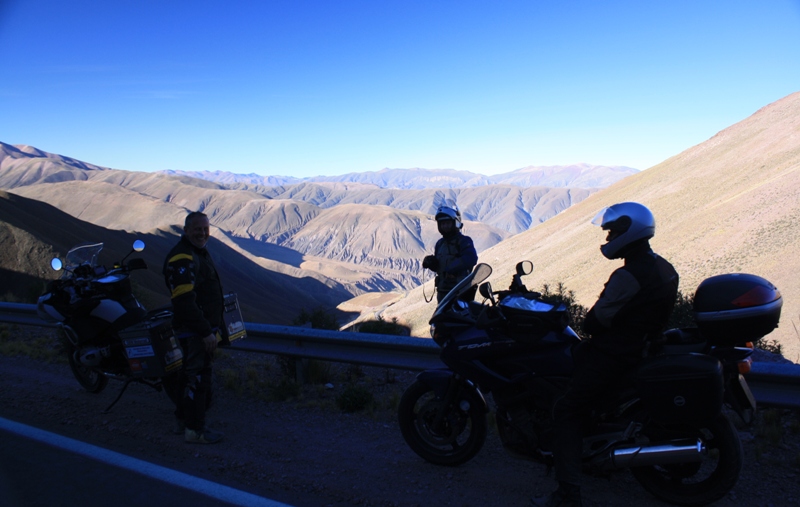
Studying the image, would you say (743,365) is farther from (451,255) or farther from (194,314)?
(194,314)

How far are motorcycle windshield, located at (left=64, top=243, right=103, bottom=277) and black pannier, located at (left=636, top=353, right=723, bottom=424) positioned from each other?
5.74m

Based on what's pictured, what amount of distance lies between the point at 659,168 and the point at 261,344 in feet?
227

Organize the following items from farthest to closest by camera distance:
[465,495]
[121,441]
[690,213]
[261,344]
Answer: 1. [690,213]
2. [261,344]
3. [121,441]
4. [465,495]

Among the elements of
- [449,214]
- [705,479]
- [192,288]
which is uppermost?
[449,214]

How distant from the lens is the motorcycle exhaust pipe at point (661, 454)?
329cm

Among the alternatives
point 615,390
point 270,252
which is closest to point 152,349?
point 615,390

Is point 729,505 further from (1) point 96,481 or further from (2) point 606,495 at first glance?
(1) point 96,481

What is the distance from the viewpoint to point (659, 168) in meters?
66.1

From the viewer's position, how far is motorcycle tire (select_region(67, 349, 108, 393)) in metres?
6.02

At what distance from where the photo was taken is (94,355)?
5.60 m

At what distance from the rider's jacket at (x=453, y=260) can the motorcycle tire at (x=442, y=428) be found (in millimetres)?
2045

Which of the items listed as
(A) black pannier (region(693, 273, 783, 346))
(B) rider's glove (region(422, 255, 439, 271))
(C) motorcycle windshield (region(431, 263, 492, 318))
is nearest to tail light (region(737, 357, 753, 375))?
(A) black pannier (region(693, 273, 783, 346))

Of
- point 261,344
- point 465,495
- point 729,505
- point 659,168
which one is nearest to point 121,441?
point 261,344

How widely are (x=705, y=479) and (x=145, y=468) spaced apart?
4014mm
